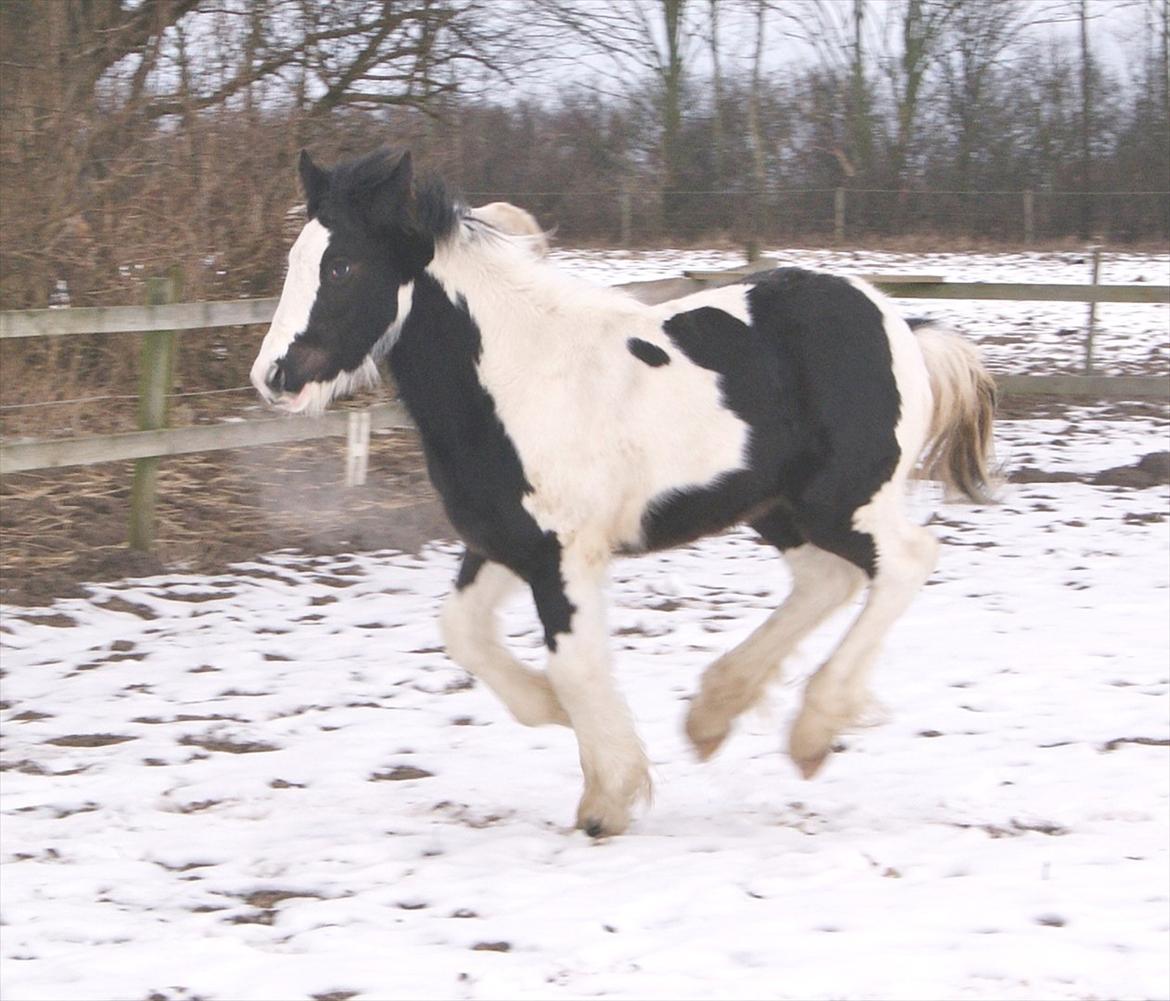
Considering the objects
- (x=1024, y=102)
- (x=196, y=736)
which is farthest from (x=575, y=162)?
(x=196, y=736)

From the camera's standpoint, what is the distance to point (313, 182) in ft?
12.8

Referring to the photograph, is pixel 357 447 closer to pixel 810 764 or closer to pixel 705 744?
pixel 705 744

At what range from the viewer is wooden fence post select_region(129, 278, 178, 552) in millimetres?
7180

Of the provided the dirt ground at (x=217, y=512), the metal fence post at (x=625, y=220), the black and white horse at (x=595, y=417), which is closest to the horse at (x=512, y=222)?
the black and white horse at (x=595, y=417)

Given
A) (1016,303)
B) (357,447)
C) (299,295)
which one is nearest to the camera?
(299,295)

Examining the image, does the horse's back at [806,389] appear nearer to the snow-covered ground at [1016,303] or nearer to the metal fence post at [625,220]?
the snow-covered ground at [1016,303]

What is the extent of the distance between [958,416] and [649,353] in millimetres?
1171

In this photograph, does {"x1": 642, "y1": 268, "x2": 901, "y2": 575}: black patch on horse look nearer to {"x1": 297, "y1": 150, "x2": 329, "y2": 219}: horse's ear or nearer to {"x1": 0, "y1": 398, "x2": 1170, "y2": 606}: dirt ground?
{"x1": 297, "y1": 150, "x2": 329, "y2": 219}: horse's ear

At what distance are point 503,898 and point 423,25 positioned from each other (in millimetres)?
8312

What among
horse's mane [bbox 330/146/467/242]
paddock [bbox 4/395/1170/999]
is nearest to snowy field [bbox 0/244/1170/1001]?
paddock [bbox 4/395/1170/999]

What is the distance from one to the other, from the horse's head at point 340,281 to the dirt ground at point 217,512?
3.14 m

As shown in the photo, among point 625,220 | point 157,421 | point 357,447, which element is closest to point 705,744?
point 157,421

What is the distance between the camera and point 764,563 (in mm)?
7402

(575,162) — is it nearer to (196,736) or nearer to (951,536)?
(951,536)
